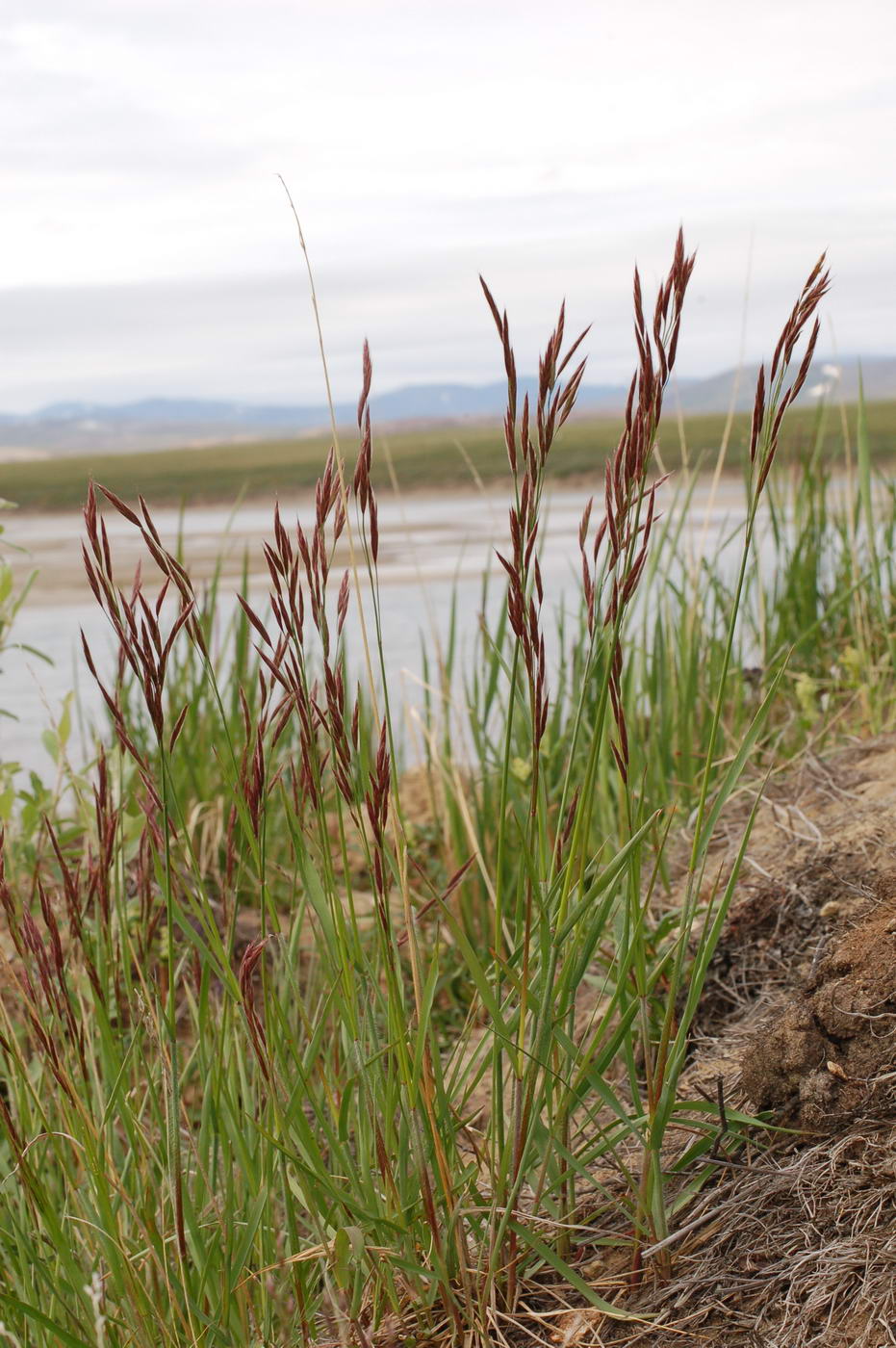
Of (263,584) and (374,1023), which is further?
(263,584)

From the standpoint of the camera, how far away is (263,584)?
9.50m

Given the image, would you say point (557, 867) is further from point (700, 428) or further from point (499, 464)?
point (700, 428)

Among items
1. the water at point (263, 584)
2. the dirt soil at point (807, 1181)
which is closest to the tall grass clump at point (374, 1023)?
the dirt soil at point (807, 1181)

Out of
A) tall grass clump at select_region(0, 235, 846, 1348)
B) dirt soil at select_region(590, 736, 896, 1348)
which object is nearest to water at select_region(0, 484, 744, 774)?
tall grass clump at select_region(0, 235, 846, 1348)

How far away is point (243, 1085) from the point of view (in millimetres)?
1297

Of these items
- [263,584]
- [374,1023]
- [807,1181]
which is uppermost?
[374,1023]

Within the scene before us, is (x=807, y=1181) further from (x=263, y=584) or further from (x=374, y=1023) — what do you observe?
(x=263, y=584)

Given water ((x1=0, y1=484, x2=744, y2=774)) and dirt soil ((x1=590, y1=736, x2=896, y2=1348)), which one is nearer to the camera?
dirt soil ((x1=590, y1=736, x2=896, y2=1348))

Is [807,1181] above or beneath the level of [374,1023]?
beneath

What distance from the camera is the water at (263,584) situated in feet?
14.2

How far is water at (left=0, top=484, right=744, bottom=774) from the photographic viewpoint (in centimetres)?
433

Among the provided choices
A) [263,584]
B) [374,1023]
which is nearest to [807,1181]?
[374,1023]

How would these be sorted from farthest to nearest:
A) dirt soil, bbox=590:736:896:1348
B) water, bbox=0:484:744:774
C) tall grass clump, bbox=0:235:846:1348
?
water, bbox=0:484:744:774
dirt soil, bbox=590:736:896:1348
tall grass clump, bbox=0:235:846:1348

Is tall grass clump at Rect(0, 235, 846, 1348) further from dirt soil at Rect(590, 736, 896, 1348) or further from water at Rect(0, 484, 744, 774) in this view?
water at Rect(0, 484, 744, 774)
